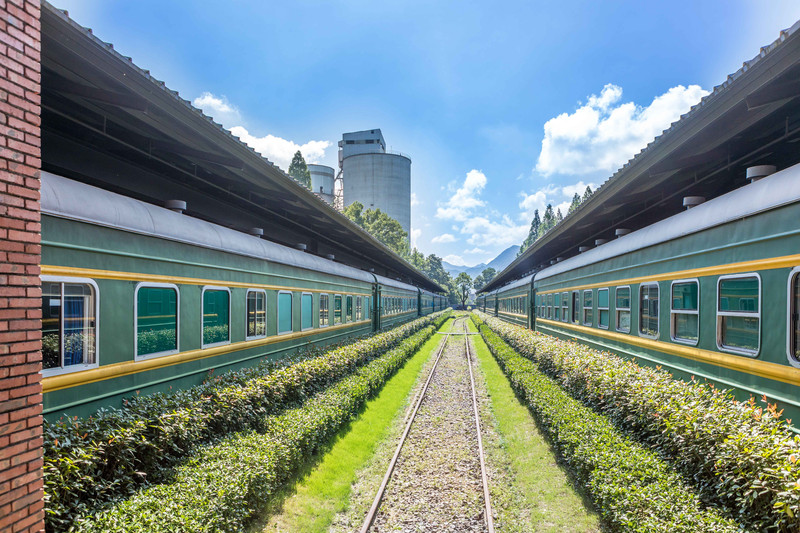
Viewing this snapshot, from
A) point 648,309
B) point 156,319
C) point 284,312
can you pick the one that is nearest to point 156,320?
point 156,319

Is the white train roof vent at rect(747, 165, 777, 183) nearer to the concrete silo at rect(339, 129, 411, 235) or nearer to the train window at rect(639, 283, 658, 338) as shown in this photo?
the train window at rect(639, 283, 658, 338)

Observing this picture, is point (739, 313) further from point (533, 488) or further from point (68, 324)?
point (68, 324)

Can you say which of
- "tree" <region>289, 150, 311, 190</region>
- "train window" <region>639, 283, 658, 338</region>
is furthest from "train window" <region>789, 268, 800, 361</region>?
"tree" <region>289, 150, 311, 190</region>

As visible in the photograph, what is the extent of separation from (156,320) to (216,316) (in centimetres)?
143

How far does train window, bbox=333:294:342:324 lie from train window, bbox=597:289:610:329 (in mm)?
7987

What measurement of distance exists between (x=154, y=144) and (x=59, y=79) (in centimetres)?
215

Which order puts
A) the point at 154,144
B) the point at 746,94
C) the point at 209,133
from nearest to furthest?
the point at 746,94
the point at 209,133
the point at 154,144

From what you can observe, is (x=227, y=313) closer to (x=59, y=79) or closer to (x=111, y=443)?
(x=111, y=443)

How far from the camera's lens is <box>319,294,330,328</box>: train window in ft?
40.9

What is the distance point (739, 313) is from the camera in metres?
4.96

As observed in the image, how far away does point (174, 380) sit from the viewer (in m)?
5.91

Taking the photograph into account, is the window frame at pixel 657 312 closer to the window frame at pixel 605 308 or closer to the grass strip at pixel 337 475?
the window frame at pixel 605 308

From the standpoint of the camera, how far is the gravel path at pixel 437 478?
5.55 m

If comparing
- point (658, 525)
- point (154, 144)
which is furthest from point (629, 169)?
point (154, 144)
